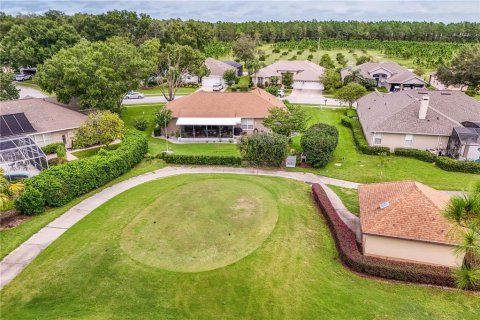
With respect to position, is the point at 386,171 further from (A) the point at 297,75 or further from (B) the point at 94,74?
(A) the point at 297,75

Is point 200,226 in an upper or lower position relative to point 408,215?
A: lower

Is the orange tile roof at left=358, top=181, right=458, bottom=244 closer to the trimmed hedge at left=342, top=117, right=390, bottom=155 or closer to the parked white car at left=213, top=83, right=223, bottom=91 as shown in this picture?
the trimmed hedge at left=342, top=117, right=390, bottom=155

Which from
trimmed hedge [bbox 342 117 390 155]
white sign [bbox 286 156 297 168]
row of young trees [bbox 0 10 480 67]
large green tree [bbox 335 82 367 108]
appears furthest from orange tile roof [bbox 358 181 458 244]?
row of young trees [bbox 0 10 480 67]

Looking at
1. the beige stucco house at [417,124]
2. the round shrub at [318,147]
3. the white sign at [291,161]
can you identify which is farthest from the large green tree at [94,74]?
the beige stucco house at [417,124]

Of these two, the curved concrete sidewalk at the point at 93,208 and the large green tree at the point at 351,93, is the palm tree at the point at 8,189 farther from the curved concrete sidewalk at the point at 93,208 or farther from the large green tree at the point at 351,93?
the large green tree at the point at 351,93

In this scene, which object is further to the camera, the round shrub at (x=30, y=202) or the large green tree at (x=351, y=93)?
the large green tree at (x=351, y=93)

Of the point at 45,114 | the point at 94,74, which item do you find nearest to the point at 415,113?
the point at 94,74
